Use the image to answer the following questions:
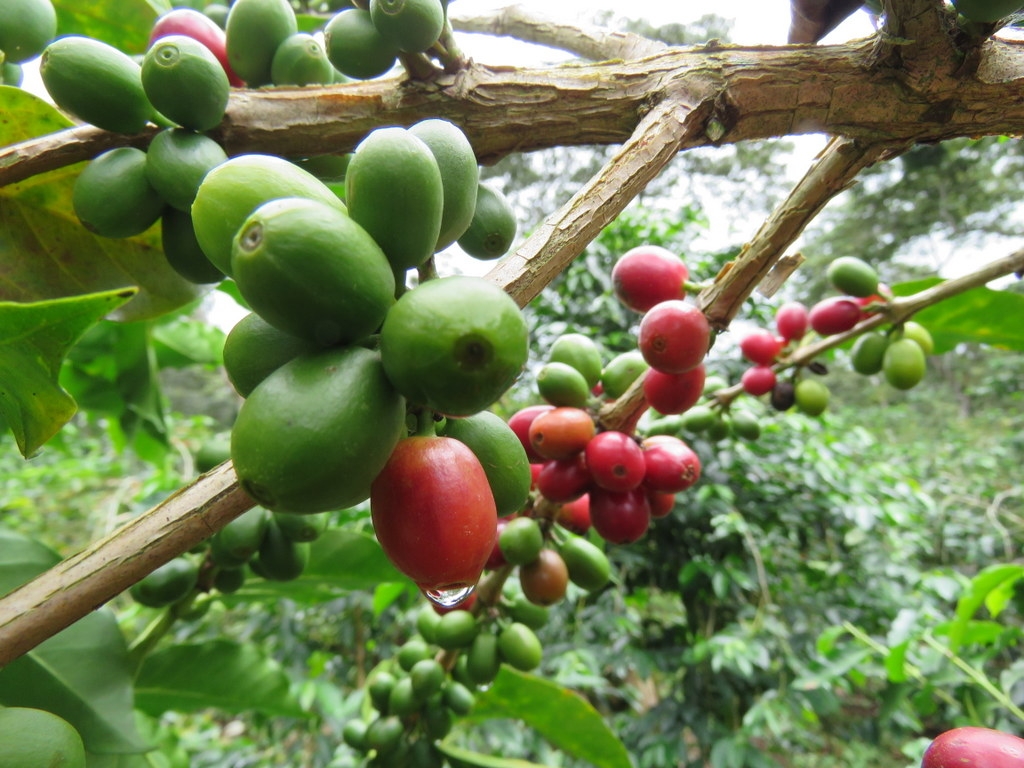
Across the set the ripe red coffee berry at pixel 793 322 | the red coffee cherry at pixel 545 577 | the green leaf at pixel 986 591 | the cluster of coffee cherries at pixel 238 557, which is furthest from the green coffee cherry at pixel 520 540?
the green leaf at pixel 986 591

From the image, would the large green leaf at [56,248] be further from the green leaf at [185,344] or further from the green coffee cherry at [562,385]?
the green leaf at [185,344]

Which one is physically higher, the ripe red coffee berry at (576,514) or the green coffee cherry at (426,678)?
the ripe red coffee berry at (576,514)

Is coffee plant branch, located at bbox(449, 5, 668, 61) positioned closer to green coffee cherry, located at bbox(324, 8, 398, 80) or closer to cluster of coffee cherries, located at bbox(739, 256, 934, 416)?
green coffee cherry, located at bbox(324, 8, 398, 80)

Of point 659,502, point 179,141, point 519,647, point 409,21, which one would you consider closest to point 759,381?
point 659,502

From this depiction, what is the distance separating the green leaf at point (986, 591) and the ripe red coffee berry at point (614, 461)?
1370mm

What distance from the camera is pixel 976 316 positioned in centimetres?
194

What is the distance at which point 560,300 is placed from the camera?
4.58 meters

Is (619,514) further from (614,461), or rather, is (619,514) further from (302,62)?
(302,62)

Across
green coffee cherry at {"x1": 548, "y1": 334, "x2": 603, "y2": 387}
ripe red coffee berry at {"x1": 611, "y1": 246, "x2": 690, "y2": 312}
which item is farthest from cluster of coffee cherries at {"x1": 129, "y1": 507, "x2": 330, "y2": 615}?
ripe red coffee berry at {"x1": 611, "y1": 246, "x2": 690, "y2": 312}

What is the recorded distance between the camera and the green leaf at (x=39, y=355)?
0.74 meters

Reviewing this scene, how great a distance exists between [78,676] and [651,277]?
1.35m

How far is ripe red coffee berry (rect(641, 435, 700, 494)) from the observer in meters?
1.41

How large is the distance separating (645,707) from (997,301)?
3.49 m

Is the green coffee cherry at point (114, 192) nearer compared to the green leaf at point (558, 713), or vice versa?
the green coffee cherry at point (114, 192)
